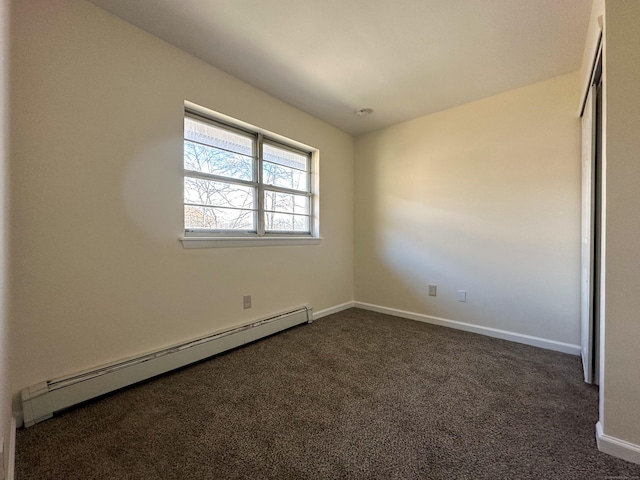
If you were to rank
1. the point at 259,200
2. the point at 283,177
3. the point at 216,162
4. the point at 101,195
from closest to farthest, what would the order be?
the point at 101,195, the point at 216,162, the point at 259,200, the point at 283,177

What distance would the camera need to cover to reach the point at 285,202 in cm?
315

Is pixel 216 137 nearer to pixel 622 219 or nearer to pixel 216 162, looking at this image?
pixel 216 162

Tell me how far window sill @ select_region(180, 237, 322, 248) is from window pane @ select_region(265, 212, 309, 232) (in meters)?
0.16

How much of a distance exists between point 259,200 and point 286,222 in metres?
0.48

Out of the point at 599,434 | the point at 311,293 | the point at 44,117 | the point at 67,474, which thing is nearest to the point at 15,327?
the point at 67,474

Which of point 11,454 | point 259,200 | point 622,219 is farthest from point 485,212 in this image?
point 11,454

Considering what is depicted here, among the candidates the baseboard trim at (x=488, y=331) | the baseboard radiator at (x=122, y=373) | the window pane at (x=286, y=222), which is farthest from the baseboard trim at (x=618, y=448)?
the window pane at (x=286, y=222)

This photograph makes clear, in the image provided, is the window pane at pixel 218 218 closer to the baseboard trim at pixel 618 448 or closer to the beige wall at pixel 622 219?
the beige wall at pixel 622 219

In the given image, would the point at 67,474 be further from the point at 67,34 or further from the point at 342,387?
the point at 67,34

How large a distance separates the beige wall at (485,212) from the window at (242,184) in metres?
1.06

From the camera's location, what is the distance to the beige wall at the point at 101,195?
152 centimetres

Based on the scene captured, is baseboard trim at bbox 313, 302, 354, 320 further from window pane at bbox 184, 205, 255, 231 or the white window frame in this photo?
window pane at bbox 184, 205, 255, 231

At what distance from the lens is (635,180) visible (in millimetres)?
1202

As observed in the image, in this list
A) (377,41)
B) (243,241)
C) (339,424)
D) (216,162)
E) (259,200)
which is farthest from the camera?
(259,200)
